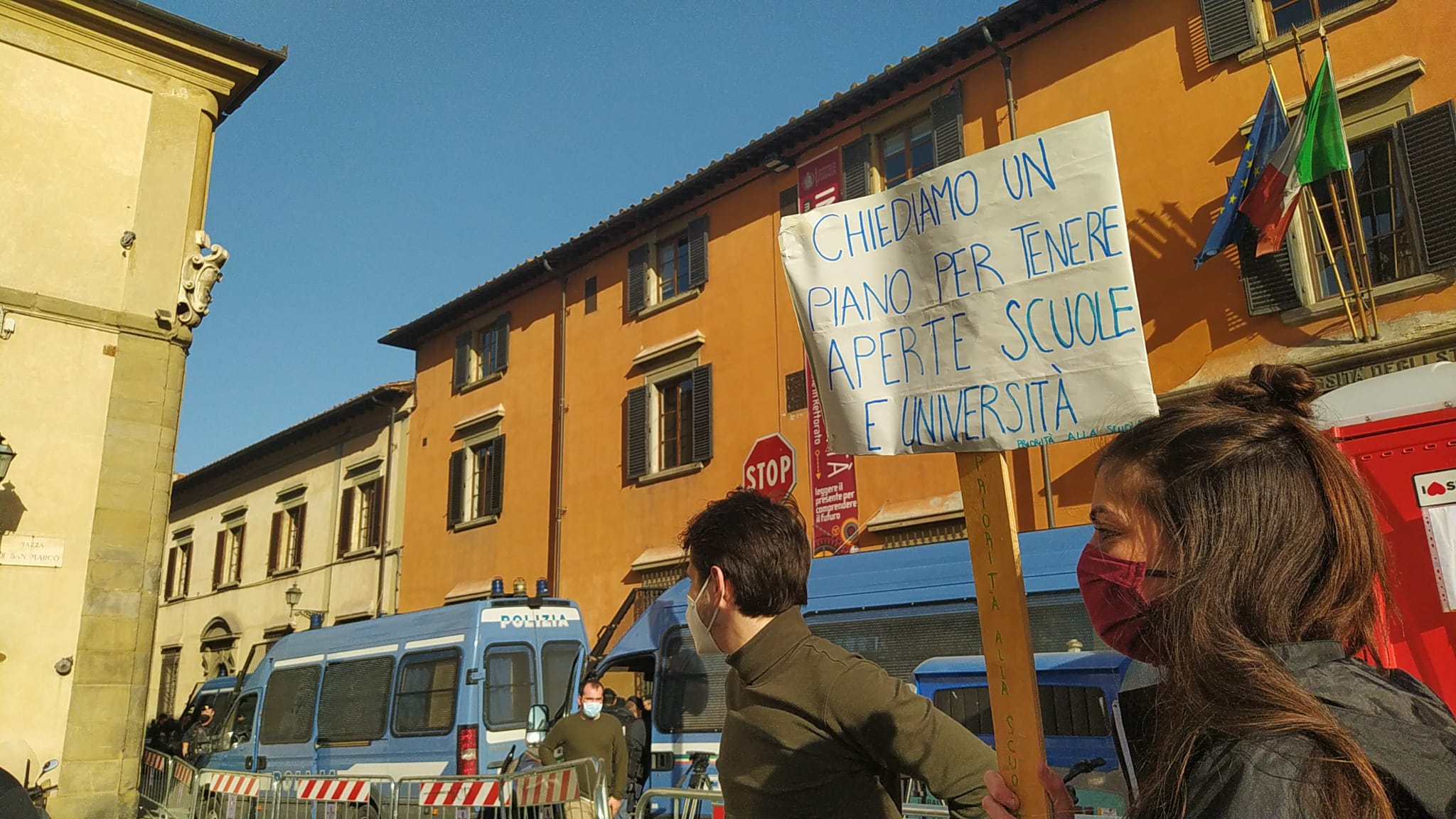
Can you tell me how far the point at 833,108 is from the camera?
691 inches

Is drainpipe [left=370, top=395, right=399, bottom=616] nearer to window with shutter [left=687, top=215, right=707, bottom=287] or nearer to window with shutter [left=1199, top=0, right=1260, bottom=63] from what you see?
window with shutter [left=687, top=215, right=707, bottom=287]

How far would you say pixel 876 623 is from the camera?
9172mm

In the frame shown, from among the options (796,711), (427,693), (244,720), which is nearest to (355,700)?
(427,693)

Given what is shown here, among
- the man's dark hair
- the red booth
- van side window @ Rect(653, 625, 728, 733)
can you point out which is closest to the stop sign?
van side window @ Rect(653, 625, 728, 733)

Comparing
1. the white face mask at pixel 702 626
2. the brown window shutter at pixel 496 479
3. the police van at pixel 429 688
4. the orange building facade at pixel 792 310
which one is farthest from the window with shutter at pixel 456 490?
the white face mask at pixel 702 626

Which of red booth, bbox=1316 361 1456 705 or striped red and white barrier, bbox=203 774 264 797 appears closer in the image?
red booth, bbox=1316 361 1456 705

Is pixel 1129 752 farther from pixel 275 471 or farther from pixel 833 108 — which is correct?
pixel 275 471

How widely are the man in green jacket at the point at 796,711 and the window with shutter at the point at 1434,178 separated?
11.3 meters

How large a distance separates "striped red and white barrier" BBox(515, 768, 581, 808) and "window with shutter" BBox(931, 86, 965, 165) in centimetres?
1109

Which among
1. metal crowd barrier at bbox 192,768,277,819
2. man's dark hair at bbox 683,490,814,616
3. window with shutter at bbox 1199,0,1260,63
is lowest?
metal crowd barrier at bbox 192,768,277,819

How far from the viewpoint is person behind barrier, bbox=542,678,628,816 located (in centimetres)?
941

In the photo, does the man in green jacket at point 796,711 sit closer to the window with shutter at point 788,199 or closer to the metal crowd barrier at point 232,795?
the metal crowd barrier at point 232,795

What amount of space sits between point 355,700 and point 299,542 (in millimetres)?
18791

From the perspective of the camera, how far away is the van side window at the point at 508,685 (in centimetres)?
1148
